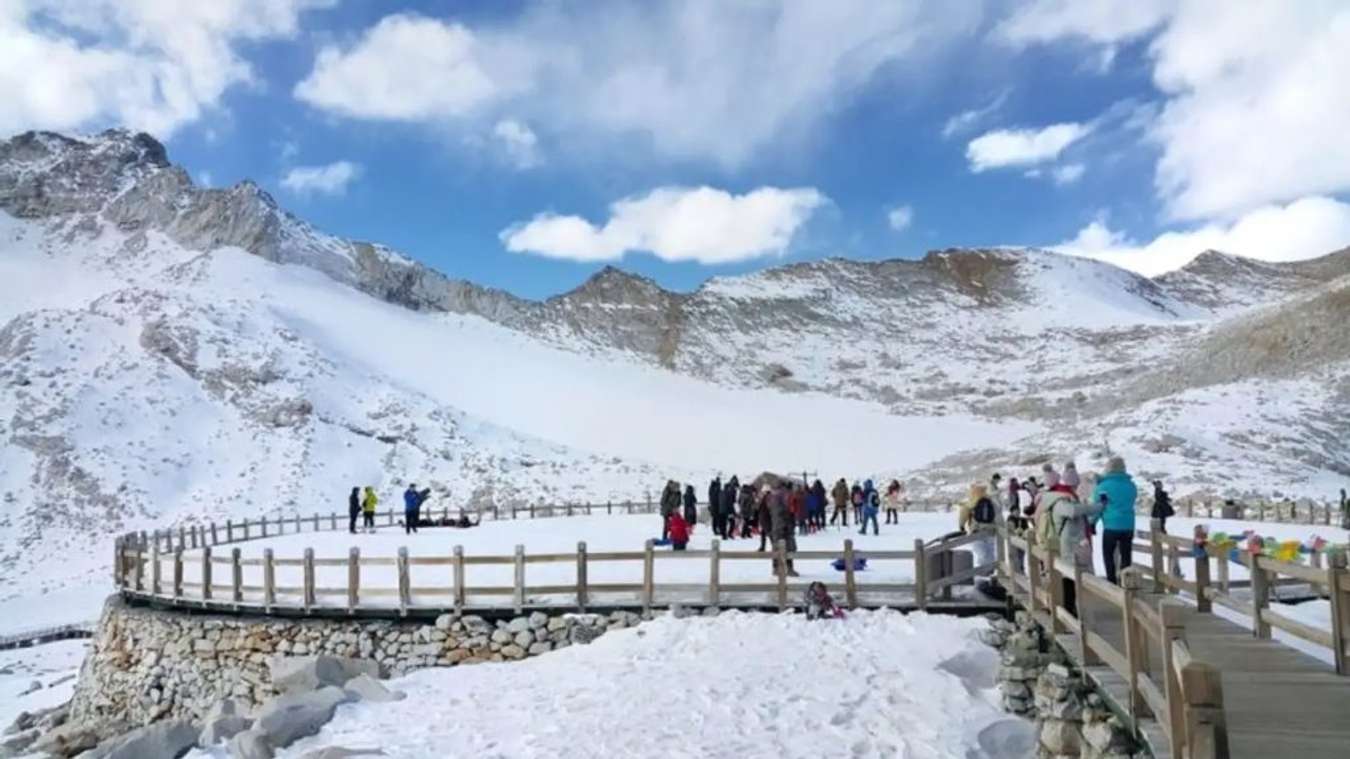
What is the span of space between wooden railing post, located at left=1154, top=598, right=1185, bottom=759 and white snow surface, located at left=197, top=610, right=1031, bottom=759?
485 cm

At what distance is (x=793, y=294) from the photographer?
138625 millimetres

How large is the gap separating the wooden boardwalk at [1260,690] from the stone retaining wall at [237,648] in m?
8.09

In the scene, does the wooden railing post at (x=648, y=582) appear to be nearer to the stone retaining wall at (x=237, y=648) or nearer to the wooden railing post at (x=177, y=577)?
the stone retaining wall at (x=237, y=648)

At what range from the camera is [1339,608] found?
791cm

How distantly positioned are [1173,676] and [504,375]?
85.0 m

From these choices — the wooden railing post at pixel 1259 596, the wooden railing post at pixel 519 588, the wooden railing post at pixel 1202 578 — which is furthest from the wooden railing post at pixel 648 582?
the wooden railing post at pixel 1259 596

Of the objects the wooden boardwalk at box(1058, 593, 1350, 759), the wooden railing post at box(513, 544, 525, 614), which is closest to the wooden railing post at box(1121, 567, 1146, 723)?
the wooden boardwalk at box(1058, 593, 1350, 759)

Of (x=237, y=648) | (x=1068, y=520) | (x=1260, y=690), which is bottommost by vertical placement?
(x=237, y=648)

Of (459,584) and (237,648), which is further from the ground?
(459,584)

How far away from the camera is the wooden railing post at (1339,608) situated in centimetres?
779

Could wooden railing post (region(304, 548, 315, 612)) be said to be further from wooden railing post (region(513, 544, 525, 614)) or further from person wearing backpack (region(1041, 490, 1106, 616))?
person wearing backpack (region(1041, 490, 1106, 616))

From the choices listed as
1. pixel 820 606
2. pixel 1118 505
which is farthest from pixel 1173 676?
pixel 820 606

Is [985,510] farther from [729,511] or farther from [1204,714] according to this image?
[1204,714]

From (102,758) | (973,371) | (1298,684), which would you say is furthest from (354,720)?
(973,371)
